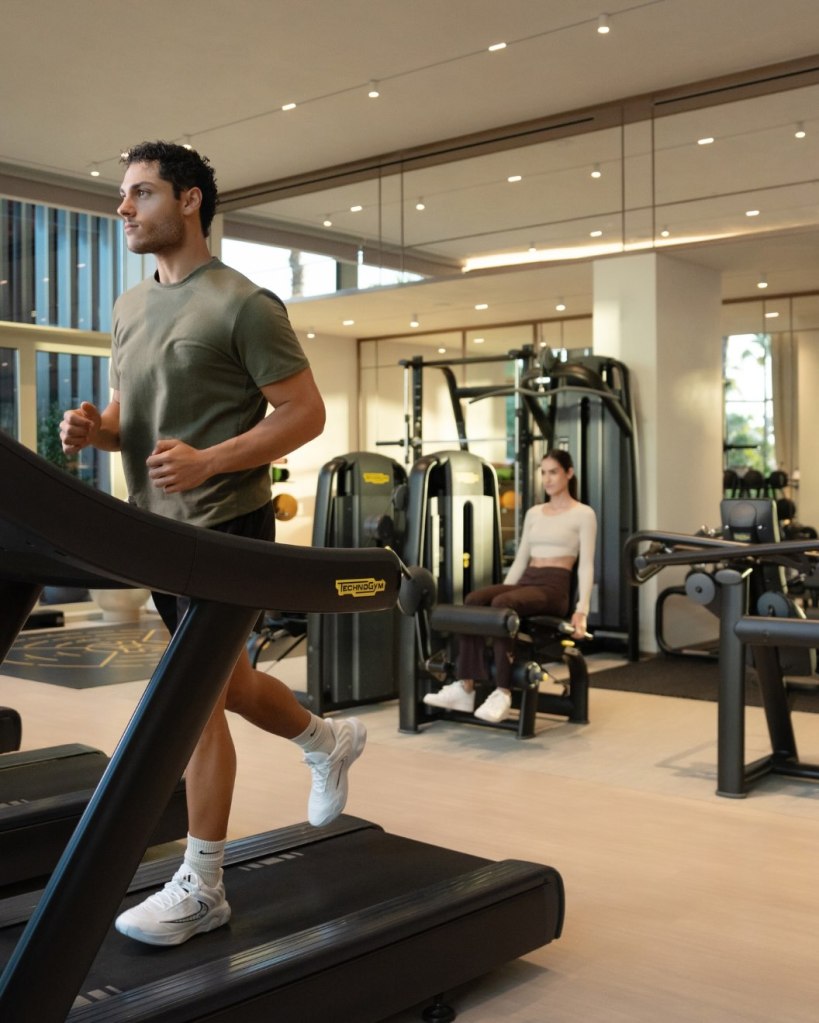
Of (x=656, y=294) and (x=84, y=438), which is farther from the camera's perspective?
(x=656, y=294)

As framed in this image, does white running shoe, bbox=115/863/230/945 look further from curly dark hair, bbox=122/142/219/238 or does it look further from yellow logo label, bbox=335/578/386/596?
curly dark hair, bbox=122/142/219/238

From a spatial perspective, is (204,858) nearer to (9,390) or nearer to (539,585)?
(539,585)

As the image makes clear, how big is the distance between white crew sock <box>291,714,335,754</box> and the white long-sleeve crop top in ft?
8.89

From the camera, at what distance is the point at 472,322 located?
33.7 ft

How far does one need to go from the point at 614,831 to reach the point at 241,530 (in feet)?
5.72

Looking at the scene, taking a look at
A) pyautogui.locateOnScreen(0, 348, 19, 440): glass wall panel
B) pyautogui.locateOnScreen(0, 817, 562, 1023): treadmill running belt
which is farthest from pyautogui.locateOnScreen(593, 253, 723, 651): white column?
pyautogui.locateOnScreen(0, 817, 562, 1023): treadmill running belt

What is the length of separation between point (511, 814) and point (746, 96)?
4687mm

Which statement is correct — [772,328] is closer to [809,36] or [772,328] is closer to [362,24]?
[809,36]

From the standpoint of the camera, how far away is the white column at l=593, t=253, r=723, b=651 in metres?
7.11

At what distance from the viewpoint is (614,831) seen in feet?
11.0

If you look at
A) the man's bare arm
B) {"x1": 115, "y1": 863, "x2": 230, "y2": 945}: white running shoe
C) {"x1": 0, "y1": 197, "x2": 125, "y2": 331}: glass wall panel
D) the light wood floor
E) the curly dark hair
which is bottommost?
the light wood floor

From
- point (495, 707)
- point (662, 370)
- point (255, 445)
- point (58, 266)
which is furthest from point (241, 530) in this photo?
point (58, 266)

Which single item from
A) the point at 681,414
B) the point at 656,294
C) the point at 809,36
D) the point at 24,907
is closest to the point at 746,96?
the point at 809,36

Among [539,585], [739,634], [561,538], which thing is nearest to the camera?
[739,634]
